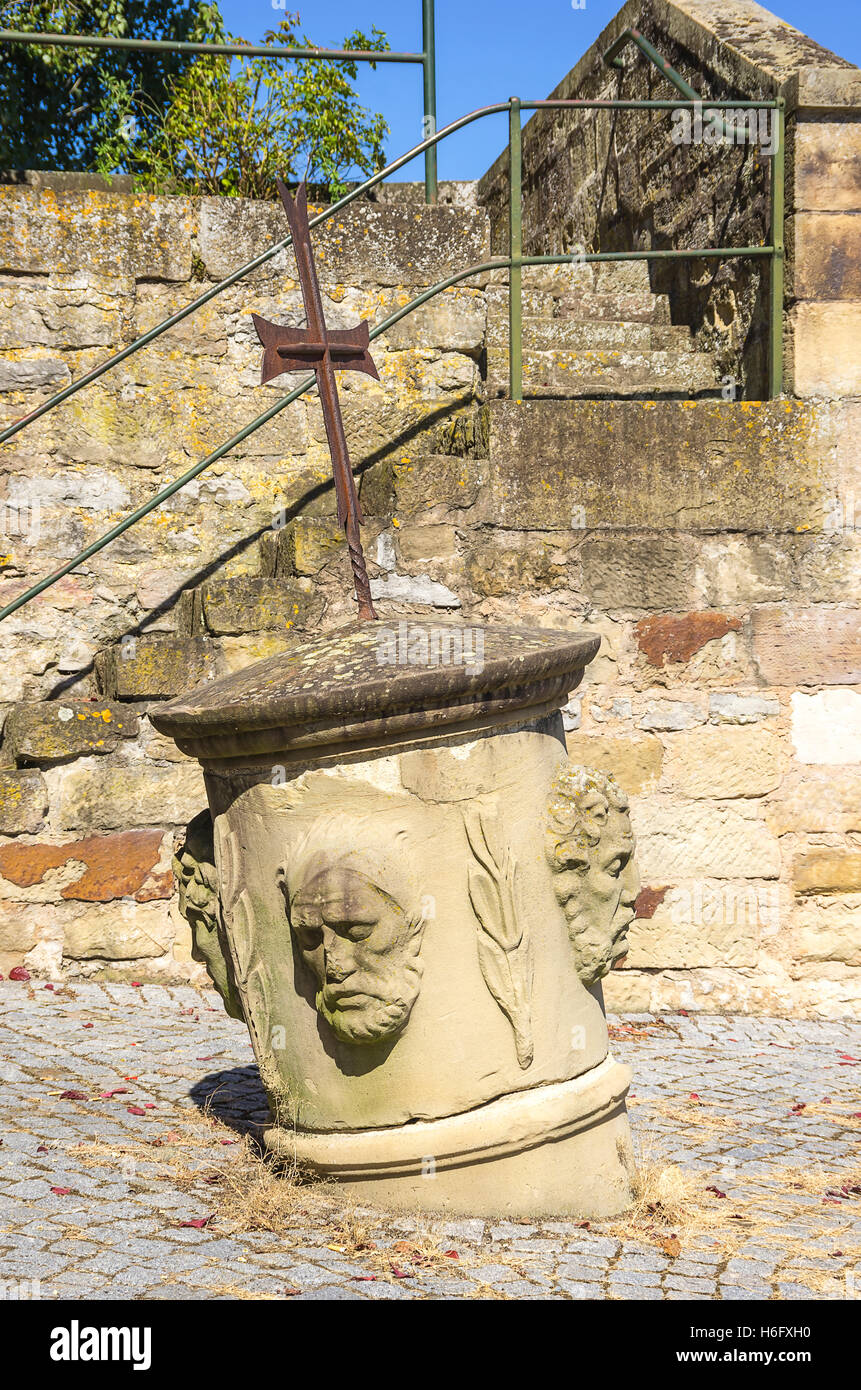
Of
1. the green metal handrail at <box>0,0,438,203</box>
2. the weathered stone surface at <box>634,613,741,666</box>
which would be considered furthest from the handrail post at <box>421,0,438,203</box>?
the weathered stone surface at <box>634,613,741,666</box>

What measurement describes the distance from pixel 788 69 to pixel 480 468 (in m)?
2.03

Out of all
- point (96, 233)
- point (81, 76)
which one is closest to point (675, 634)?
point (96, 233)

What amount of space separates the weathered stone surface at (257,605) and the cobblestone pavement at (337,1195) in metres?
1.40

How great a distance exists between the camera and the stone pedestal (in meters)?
2.68

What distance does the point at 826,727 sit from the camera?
16.4ft

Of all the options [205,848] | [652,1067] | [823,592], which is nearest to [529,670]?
[205,848]

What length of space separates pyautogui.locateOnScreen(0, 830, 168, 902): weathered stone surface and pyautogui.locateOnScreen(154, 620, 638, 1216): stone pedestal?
1969mm

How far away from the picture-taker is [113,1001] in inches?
183

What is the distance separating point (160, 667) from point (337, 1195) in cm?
240

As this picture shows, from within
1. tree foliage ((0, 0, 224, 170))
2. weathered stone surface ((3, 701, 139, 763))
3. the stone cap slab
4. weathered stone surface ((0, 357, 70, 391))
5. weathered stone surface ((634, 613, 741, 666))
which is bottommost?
weathered stone surface ((3, 701, 139, 763))

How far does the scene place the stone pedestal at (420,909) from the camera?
8.80ft

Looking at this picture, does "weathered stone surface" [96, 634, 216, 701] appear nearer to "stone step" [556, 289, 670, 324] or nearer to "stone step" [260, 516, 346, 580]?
"stone step" [260, 516, 346, 580]

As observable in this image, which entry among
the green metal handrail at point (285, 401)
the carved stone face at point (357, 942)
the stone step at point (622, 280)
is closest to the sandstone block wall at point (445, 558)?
the green metal handrail at point (285, 401)

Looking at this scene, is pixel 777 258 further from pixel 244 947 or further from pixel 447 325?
pixel 244 947
